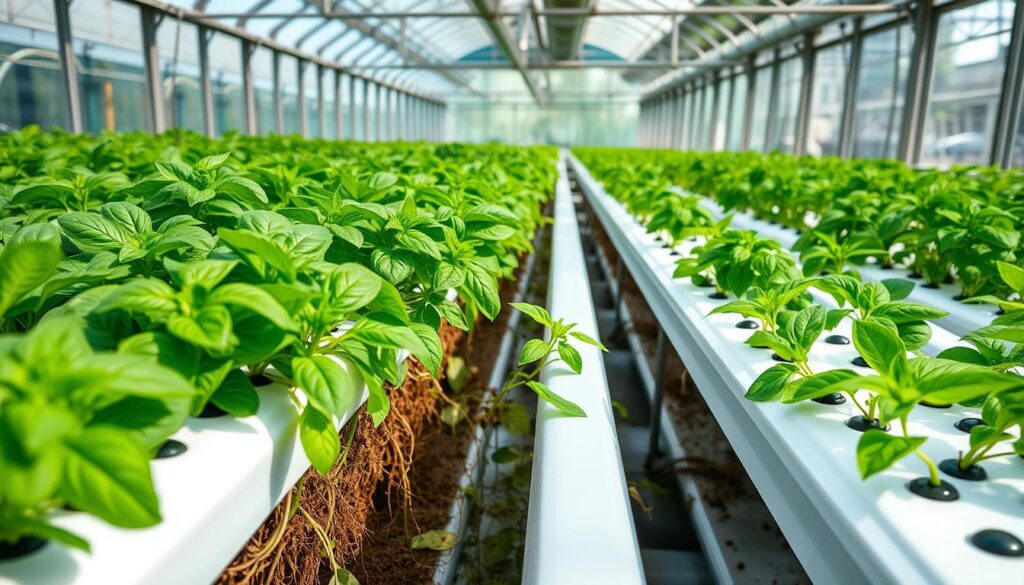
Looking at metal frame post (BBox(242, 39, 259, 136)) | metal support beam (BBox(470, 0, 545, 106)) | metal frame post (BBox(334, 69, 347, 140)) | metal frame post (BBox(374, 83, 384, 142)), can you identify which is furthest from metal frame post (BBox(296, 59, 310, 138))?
metal frame post (BBox(374, 83, 384, 142))

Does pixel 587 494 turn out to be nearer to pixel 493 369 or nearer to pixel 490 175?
pixel 493 369

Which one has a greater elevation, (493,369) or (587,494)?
(587,494)

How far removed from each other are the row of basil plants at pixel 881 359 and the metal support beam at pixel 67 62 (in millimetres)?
9461

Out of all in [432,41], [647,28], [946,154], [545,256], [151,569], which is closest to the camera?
[151,569]

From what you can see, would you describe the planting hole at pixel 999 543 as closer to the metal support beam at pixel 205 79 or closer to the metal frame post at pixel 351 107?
the metal support beam at pixel 205 79

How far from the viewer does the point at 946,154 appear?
11.6 metres

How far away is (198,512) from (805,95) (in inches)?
534

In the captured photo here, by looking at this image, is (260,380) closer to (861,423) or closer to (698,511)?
(861,423)

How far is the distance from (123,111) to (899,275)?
11.3 m

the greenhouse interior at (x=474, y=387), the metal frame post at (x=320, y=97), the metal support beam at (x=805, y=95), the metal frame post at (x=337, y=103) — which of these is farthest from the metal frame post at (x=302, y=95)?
the greenhouse interior at (x=474, y=387)

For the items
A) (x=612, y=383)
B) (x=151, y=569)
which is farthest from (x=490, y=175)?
(x=151, y=569)

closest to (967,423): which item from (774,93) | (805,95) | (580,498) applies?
(580,498)

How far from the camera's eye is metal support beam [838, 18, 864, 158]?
32.9 ft

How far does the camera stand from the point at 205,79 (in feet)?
37.7
